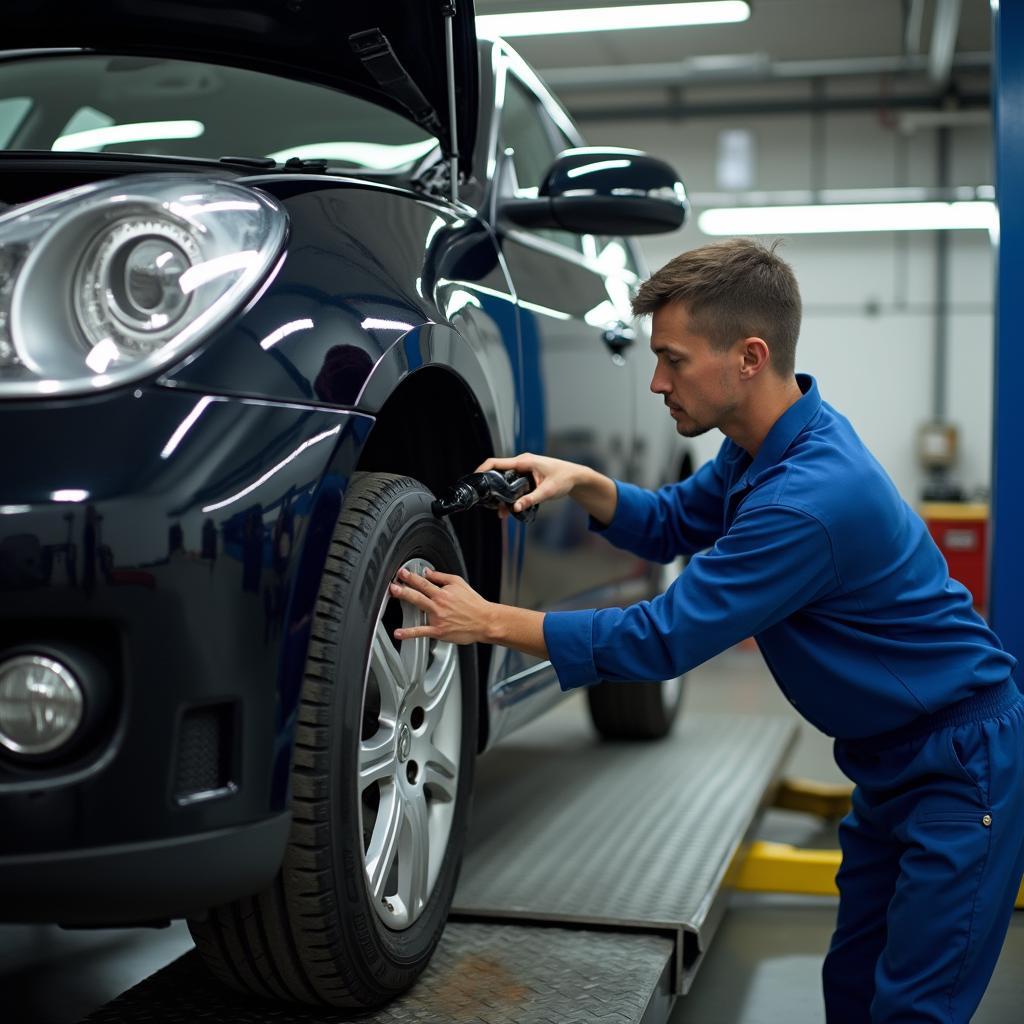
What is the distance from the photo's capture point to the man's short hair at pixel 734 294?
1.82 m

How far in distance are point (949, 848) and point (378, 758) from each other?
0.79 metres

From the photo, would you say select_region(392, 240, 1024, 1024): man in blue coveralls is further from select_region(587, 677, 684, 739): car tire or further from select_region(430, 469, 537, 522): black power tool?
select_region(587, 677, 684, 739): car tire

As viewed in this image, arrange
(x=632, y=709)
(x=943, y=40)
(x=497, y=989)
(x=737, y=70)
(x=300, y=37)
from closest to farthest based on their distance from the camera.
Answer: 1. (x=497, y=989)
2. (x=300, y=37)
3. (x=632, y=709)
4. (x=943, y=40)
5. (x=737, y=70)

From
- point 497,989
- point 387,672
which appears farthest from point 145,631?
point 497,989

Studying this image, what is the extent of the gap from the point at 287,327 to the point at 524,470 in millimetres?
762

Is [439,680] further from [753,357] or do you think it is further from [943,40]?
[943,40]

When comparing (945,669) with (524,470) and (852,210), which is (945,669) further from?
(852,210)

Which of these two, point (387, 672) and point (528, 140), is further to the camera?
point (528, 140)

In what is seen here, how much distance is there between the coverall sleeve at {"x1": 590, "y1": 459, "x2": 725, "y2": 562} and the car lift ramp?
608 millimetres

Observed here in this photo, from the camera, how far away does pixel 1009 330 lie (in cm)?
257

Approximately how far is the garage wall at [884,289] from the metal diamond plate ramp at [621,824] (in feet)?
24.0

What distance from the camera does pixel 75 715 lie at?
46.9 inches

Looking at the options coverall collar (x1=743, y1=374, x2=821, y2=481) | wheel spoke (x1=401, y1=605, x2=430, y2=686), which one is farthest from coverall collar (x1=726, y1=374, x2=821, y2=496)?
wheel spoke (x1=401, y1=605, x2=430, y2=686)

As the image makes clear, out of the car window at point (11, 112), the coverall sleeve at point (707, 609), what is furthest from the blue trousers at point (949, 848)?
the car window at point (11, 112)
